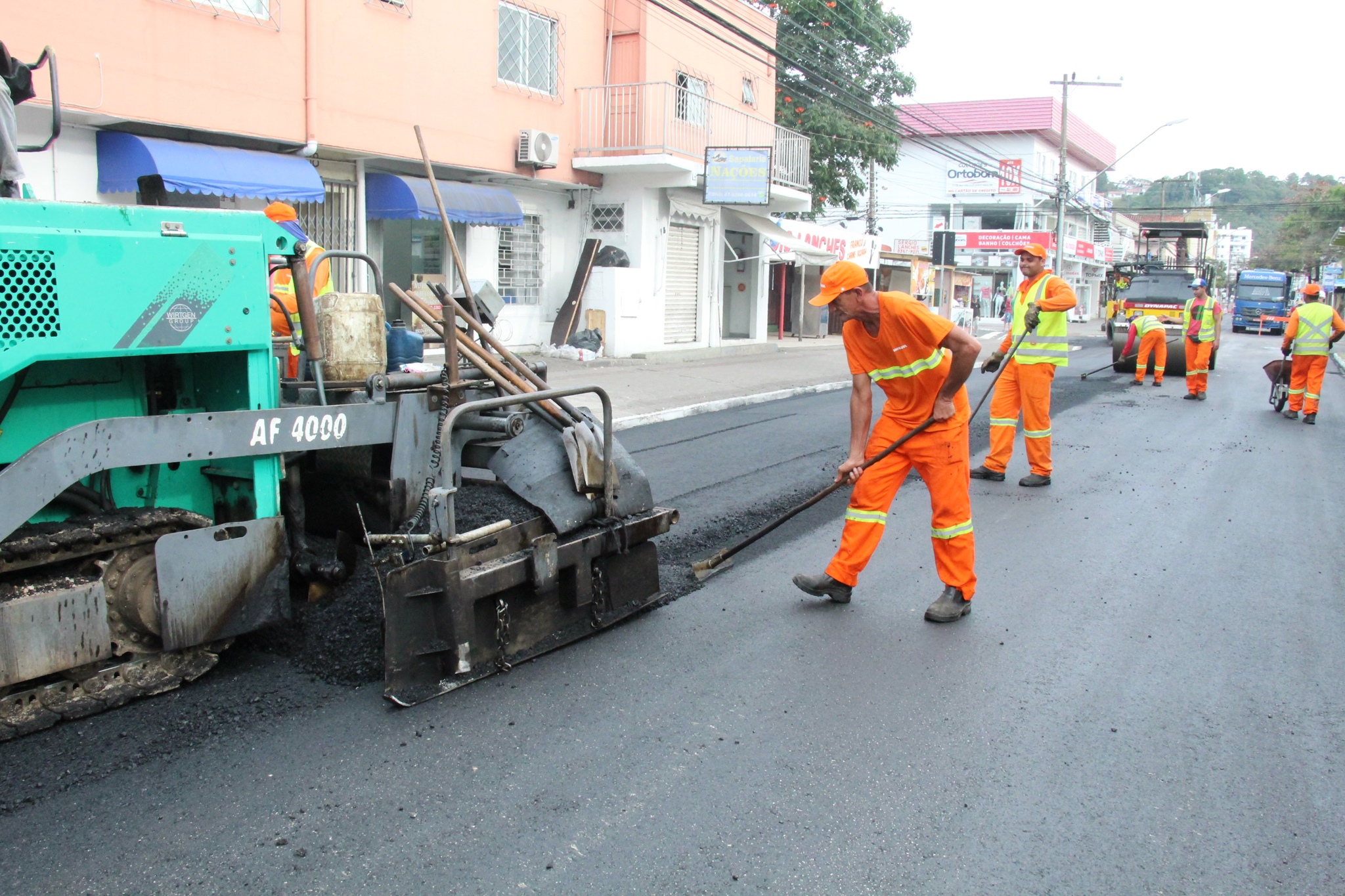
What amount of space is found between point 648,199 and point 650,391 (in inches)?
240

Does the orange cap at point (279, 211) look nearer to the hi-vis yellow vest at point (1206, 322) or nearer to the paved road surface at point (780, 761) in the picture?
the paved road surface at point (780, 761)

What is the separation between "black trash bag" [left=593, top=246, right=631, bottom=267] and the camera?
17969 millimetres

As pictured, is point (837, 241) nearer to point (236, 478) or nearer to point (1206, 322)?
point (1206, 322)

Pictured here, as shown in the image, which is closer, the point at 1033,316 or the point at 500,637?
the point at 500,637

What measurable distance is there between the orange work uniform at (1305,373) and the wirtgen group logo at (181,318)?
39.8ft

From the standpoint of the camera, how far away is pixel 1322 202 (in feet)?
167

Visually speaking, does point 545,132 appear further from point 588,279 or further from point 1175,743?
point 1175,743

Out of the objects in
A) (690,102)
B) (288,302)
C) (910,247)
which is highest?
(690,102)

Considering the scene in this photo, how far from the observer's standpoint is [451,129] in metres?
14.4

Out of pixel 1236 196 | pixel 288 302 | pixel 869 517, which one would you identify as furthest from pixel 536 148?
pixel 1236 196

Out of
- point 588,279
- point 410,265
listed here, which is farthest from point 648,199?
point 410,265

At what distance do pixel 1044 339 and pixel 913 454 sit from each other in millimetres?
3536

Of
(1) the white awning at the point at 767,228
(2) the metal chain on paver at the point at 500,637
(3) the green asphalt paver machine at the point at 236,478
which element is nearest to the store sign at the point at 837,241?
(1) the white awning at the point at 767,228

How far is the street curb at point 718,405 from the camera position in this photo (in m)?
10.8
